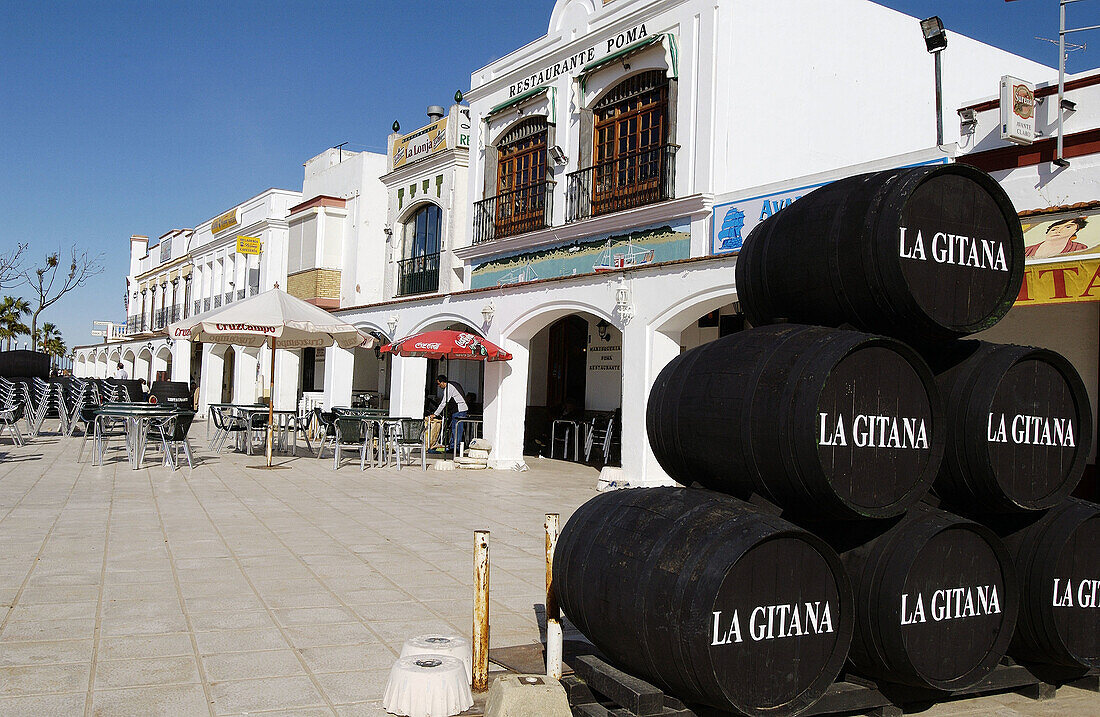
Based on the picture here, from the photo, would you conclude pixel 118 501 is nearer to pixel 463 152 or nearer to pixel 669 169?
pixel 669 169

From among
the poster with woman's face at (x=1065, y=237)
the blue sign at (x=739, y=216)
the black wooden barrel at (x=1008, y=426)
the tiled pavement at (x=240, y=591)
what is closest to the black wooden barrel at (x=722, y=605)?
the black wooden barrel at (x=1008, y=426)

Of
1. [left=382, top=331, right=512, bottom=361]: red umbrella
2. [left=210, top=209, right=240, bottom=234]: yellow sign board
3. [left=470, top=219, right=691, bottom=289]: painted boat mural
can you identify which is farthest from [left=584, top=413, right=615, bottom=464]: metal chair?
[left=210, top=209, right=240, bottom=234]: yellow sign board

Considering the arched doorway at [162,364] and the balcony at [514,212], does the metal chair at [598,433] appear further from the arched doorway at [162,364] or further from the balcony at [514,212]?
the arched doorway at [162,364]

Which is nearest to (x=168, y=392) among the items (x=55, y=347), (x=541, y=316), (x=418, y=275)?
(x=418, y=275)

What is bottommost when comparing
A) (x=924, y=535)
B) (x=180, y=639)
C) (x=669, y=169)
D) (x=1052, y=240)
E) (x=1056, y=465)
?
(x=180, y=639)

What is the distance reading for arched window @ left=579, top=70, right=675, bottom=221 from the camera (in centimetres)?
1413

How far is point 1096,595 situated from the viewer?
424cm

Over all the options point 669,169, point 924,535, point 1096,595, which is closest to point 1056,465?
point 1096,595

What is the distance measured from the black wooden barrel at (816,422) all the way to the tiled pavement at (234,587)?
182 centimetres

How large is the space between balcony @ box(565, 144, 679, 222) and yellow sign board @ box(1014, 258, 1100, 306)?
687 centimetres

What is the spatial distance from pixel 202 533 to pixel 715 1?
10285 millimetres

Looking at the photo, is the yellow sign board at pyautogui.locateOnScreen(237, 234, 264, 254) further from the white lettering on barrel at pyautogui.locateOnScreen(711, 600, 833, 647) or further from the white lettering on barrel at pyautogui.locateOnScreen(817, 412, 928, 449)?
the white lettering on barrel at pyautogui.locateOnScreen(711, 600, 833, 647)

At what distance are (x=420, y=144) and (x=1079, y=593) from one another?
1914cm

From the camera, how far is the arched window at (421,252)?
20.7m
